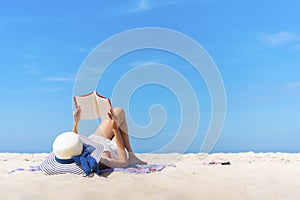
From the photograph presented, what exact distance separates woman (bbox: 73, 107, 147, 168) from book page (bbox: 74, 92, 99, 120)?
3.0 inches

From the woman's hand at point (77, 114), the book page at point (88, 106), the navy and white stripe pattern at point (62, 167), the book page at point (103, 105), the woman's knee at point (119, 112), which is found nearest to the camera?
the navy and white stripe pattern at point (62, 167)

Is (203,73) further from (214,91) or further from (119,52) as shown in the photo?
(119,52)

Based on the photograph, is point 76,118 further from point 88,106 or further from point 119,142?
point 119,142

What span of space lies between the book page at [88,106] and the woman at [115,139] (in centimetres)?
8

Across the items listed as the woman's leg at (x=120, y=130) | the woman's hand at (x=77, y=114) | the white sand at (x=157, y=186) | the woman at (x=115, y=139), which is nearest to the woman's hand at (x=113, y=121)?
the woman at (x=115, y=139)

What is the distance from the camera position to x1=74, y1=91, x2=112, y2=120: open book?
4691mm

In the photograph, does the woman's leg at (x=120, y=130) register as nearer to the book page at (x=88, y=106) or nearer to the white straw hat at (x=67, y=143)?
the book page at (x=88, y=106)

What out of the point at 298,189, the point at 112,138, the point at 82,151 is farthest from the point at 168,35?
the point at 298,189

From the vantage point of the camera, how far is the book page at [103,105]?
455 cm

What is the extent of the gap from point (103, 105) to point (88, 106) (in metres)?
0.29

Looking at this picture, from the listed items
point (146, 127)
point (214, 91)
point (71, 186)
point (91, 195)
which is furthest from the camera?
point (214, 91)

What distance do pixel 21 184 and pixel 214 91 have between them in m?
3.05

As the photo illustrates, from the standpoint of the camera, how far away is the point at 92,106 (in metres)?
4.85

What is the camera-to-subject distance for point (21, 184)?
3.83 metres
